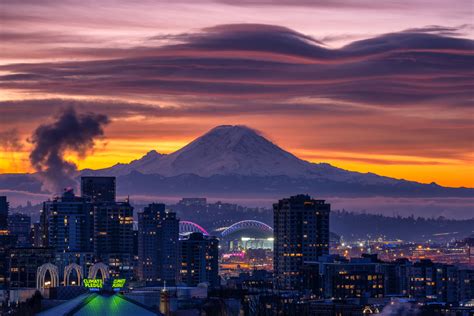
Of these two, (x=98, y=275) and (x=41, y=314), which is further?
(x=98, y=275)

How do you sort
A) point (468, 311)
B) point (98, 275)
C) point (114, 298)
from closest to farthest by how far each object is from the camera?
point (114, 298) < point (468, 311) < point (98, 275)

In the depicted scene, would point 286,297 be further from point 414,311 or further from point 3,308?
point 414,311

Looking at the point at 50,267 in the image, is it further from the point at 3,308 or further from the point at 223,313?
the point at 223,313

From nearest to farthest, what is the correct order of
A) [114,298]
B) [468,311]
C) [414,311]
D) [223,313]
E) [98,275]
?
[414,311]
[114,298]
[223,313]
[468,311]
[98,275]

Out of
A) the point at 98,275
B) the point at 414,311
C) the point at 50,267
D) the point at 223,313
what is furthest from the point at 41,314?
the point at 98,275

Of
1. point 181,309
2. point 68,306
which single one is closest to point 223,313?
point 181,309

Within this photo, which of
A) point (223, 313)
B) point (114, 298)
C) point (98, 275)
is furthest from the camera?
point (98, 275)

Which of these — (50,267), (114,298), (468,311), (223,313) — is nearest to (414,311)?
(114,298)

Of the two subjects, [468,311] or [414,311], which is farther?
[468,311]

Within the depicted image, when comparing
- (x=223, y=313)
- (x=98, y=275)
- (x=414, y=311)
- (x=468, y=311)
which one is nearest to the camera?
(x=414, y=311)
